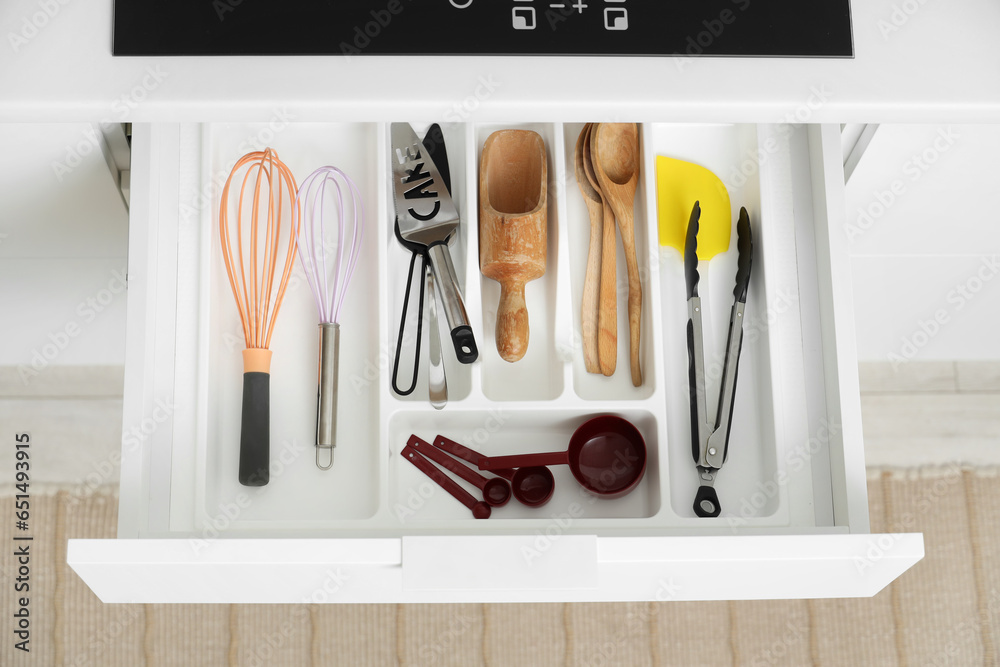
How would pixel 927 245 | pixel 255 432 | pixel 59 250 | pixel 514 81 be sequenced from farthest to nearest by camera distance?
pixel 927 245 → pixel 59 250 → pixel 255 432 → pixel 514 81

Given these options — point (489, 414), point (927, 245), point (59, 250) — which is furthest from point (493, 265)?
point (927, 245)

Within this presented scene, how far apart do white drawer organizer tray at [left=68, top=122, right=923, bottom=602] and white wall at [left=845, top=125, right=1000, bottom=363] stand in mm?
169

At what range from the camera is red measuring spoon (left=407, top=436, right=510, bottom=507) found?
29.2 inches

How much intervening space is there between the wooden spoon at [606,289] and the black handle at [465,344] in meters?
0.13

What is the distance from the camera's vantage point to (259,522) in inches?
26.6

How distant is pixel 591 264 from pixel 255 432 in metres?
0.37

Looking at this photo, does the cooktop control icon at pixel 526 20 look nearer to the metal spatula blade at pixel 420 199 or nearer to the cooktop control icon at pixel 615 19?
the cooktop control icon at pixel 615 19

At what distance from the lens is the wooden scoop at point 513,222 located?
75cm

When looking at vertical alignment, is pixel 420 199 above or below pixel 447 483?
above

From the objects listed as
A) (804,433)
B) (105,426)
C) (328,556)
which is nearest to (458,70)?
(328,556)

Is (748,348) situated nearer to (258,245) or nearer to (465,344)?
(465,344)

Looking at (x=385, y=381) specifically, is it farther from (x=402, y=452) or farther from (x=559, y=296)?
(x=559, y=296)

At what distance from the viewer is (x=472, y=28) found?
1.43 ft

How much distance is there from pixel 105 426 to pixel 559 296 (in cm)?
74
